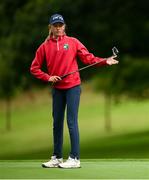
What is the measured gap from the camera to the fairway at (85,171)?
9.80 metres

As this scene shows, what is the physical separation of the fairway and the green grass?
15329 millimetres

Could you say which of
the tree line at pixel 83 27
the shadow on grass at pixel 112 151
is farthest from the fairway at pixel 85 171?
the tree line at pixel 83 27

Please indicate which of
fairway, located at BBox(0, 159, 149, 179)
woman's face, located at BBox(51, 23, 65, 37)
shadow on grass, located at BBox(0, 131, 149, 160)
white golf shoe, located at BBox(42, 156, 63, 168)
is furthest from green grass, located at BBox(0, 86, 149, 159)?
woman's face, located at BBox(51, 23, 65, 37)

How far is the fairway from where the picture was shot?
9.80 metres

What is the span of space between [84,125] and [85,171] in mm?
37366

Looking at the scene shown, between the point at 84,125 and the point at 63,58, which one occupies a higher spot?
the point at 63,58

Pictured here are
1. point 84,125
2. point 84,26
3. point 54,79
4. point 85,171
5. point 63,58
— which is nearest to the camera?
point 85,171

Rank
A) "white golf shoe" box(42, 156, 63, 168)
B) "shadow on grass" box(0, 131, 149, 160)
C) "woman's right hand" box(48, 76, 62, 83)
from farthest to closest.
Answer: "shadow on grass" box(0, 131, 149, 160) → "white golf shoe" box(42, 156, 63, 168) → "woman's right hand" box(48, 76, 62, 83)

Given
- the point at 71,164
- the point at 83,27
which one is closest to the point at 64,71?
the point at 71,164

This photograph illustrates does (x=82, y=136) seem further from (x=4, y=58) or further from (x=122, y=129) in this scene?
(x=4, y=58)

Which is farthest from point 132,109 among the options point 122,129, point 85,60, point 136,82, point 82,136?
point 85,60

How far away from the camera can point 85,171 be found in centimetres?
1037

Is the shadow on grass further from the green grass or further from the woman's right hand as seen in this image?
the woman's right hand

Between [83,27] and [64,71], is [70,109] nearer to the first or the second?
[64,71]
